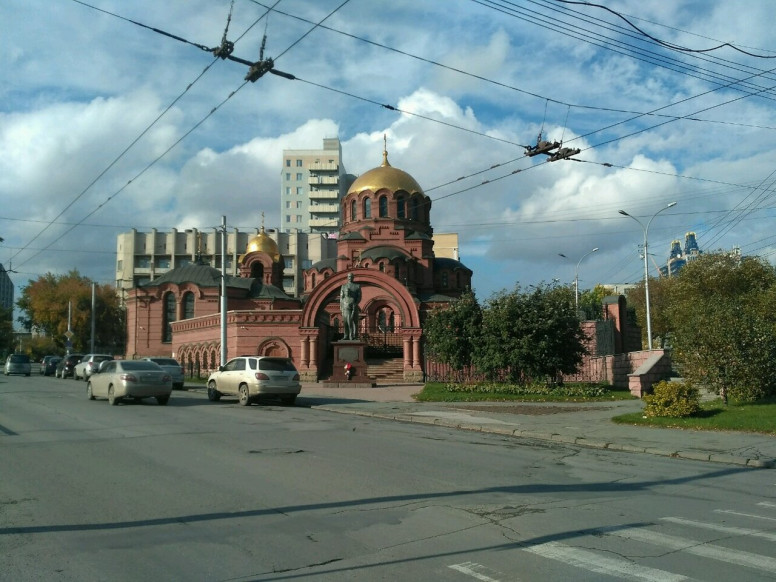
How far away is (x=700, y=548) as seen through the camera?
6117 mm

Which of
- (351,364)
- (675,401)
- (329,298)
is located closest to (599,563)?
(675,401)

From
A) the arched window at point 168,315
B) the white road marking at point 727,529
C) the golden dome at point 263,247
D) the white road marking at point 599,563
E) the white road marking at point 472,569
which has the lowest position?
the white road marking at point 727,529

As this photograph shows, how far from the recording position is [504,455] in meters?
12.0

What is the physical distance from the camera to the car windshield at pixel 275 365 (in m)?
22.2

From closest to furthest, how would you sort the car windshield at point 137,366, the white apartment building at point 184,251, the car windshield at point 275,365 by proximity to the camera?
the car windshield at point 137,366, the car windshield at point 275,365, the white apartment building at point 184,251

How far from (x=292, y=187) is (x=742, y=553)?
112m

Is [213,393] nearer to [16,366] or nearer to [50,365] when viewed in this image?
[50,365]

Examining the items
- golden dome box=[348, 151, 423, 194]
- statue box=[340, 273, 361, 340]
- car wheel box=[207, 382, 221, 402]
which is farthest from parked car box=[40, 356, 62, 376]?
car wheel box=[207, 382, 221, 402]

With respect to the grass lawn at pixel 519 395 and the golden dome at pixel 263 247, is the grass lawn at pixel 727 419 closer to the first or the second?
the grass lawn at pixel 519 395

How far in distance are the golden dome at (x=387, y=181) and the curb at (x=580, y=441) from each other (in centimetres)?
3312

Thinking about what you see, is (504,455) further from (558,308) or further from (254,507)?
(558,308)

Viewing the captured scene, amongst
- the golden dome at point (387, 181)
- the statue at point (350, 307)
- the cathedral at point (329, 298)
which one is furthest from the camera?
the golden dome at point (387, 181)

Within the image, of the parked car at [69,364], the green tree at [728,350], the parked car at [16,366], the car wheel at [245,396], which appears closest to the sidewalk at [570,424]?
the car wheel at [245,396]

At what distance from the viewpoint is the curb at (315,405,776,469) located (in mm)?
11820
